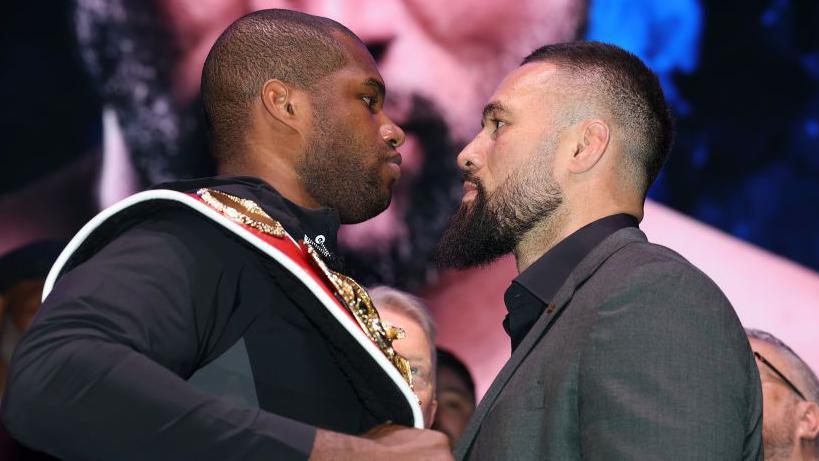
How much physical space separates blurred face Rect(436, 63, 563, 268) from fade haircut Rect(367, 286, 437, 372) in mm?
918

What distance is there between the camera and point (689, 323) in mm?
1838

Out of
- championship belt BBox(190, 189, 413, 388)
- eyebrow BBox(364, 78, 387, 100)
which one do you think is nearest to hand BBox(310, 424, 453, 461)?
championship belt BBox(190, 189, 413, 388)

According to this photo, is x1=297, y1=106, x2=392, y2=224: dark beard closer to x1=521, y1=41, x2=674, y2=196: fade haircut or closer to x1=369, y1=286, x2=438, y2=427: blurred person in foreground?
x1=521, y1=41, x2=674, y2=196: fade haircut

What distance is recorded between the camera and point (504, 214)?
96.7 inches

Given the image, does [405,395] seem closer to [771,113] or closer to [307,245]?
[307,245]

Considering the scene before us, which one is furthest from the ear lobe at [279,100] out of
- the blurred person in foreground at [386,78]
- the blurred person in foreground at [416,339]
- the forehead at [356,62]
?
the blurred person in foreground at [386,78]

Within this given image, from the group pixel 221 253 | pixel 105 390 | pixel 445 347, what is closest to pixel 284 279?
pixel 221 253

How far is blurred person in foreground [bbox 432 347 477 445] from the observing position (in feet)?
13.7

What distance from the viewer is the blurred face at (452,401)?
13.7 ft

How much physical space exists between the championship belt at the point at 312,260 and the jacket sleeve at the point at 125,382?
0.17m

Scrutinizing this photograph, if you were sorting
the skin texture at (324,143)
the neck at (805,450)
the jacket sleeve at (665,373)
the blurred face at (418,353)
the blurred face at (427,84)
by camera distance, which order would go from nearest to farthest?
the jacket sleeve at (665,373), the skin texture at (324,143), the neck at (805,450), the blurred face at (418,353), the blurred face at (427,84)

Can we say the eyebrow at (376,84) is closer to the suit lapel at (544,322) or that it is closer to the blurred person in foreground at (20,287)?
the suit lapel at (544,322)

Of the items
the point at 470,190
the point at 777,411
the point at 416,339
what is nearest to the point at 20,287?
the point at 416,339

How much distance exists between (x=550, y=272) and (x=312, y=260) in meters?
0.67
